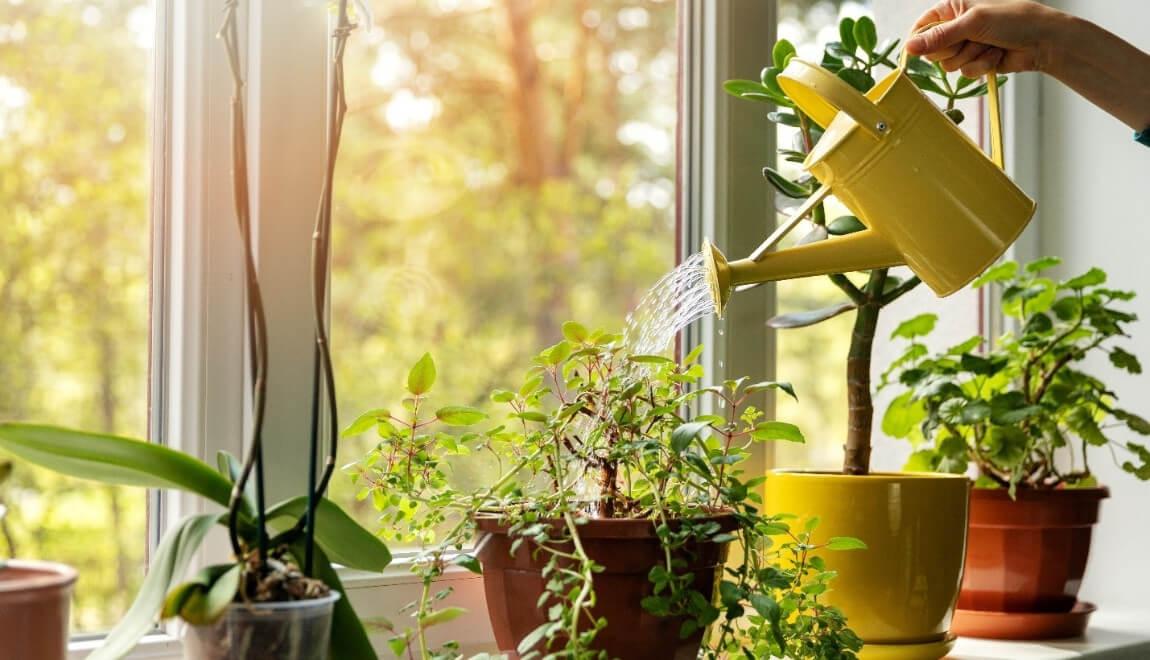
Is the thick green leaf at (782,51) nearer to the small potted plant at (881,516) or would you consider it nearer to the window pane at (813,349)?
the small potted plant at (881,516)

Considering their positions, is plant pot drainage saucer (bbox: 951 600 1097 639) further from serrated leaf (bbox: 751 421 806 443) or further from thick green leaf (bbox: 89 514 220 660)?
thick green leaf (bbox: 89 514 220 660)

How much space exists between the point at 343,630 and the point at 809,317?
2.10 ft

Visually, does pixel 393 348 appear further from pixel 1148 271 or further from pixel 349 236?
pixel 1148 271

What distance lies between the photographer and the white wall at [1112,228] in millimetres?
1703

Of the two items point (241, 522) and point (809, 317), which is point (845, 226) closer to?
point (809, 317)

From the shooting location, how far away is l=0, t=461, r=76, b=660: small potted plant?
0.68m

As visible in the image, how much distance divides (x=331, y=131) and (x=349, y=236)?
334 millimetres

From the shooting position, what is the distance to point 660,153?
1.42m

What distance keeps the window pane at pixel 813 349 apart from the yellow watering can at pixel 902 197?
1.93 feet

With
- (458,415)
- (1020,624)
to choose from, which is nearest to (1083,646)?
(1020,624)

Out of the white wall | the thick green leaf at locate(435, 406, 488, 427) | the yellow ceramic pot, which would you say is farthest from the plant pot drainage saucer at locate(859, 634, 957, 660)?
the white wall

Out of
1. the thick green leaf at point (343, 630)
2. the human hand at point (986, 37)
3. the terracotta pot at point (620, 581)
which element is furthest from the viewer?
the human hand at point (986, 37)

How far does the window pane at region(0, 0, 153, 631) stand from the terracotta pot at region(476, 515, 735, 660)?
348 millimetres

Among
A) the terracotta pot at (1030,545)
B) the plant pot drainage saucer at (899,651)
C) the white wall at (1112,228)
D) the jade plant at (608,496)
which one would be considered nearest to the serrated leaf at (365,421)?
the jade plant at (608,496)
